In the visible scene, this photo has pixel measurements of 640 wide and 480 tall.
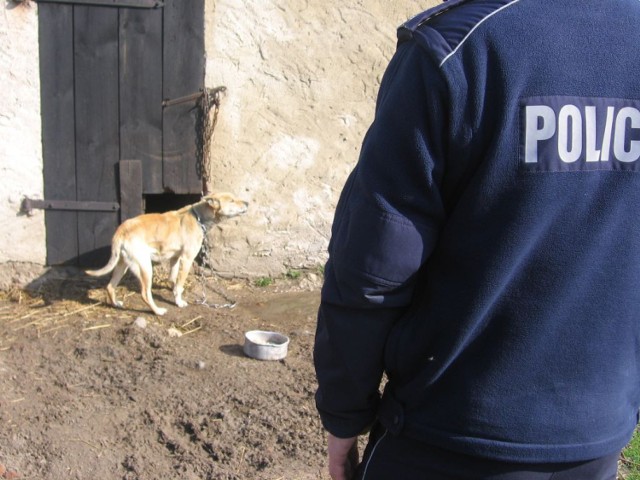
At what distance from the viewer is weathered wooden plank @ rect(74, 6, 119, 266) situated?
5500 mm

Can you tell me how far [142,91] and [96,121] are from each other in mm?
428

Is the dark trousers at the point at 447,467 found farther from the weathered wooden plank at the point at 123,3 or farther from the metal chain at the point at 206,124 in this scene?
the weathered wooden plank at the point at 123,3

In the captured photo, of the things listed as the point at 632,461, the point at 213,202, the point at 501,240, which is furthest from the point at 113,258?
the point at 501,240

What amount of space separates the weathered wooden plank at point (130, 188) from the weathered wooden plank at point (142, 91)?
2.2 inches

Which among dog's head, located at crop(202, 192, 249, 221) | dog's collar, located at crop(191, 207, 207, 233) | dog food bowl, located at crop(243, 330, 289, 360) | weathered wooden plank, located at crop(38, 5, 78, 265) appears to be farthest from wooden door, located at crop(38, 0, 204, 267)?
dog food bowl, located at crop(243, 330, 289, 360)

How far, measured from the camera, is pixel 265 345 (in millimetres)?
4727

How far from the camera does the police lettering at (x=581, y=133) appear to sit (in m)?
1.35

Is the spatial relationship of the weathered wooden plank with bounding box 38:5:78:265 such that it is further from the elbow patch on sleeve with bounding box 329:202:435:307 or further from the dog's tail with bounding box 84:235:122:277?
the elbow patch on sleeve with bounding box 329:202:435:307

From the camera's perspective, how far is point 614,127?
55.4 inches

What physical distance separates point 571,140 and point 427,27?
347mm

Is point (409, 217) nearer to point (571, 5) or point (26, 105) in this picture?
point (571, 5)

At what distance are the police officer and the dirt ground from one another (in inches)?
84.3

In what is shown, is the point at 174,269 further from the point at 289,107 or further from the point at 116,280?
the point at 289,107

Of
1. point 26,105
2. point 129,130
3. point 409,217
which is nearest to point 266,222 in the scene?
point 129,130
